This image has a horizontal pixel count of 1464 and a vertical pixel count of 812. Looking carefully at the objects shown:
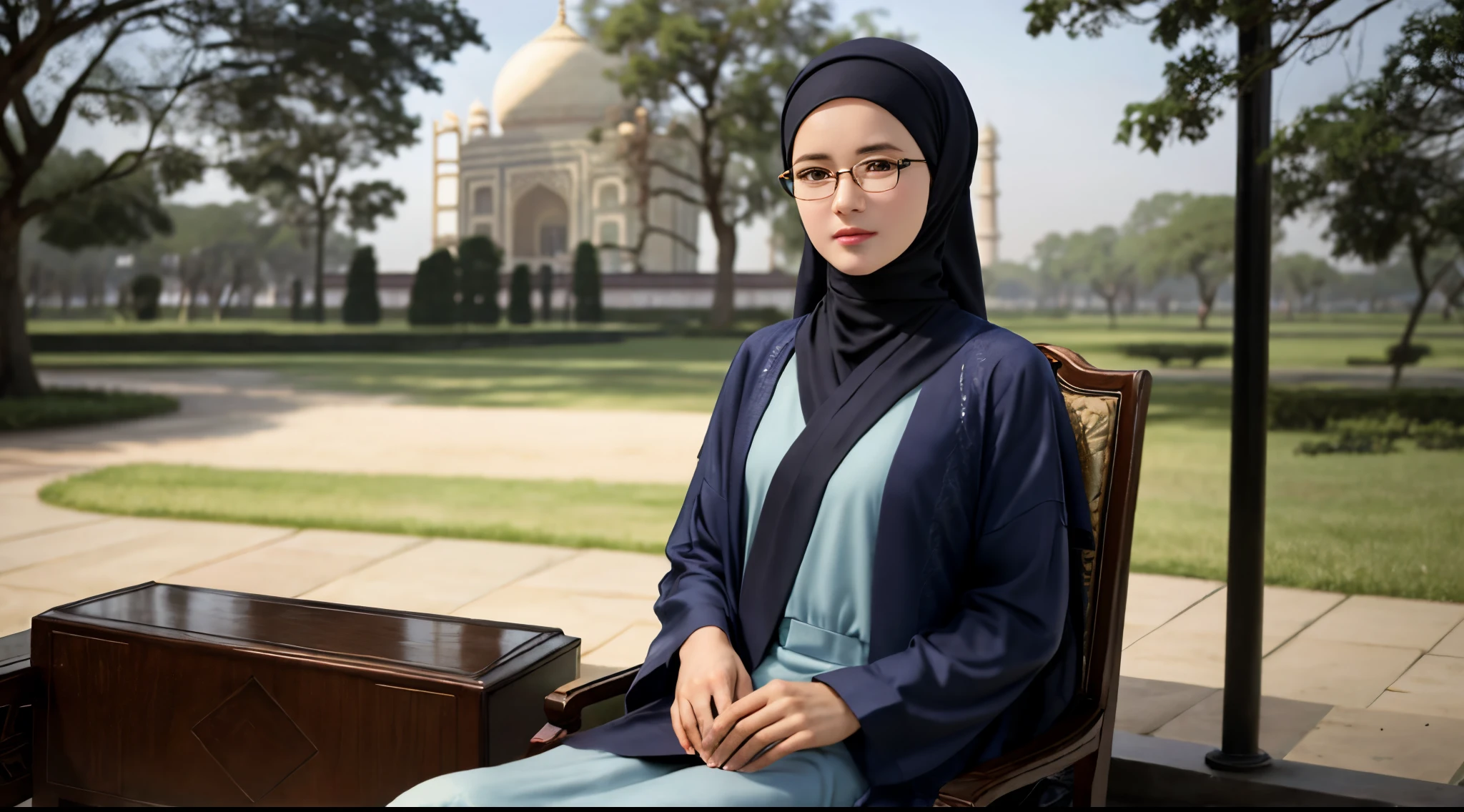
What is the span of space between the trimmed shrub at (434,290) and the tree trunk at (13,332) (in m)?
2.80

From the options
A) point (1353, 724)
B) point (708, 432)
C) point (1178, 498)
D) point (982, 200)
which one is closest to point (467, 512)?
point (1178, 498)

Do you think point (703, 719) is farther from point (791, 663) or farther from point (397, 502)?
point (397, 502)

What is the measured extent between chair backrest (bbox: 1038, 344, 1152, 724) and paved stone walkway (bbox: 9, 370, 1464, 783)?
1144 millimetres

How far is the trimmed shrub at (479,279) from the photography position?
32.8 feet

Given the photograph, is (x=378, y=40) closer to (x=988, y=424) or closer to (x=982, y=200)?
(x=982, y=200)

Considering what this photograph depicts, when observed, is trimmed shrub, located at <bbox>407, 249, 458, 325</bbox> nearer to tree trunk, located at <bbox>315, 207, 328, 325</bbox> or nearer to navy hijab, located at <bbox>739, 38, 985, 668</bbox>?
tree trunk, located at <bbox>315, 207, 328, 325</bbox>

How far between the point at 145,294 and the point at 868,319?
30.9 ft

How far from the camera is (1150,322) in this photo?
10141 millimetres

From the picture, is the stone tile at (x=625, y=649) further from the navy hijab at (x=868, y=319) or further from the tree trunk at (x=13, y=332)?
the tree trunk at (x=13, y=332)

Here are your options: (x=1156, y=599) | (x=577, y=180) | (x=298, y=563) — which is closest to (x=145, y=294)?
(x=577, y=180)

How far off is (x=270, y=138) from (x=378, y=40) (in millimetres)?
1124

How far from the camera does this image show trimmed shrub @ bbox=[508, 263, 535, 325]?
410 inches

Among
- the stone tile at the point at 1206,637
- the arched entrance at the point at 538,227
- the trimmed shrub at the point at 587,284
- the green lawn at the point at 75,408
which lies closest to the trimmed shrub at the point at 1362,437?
the stone tile at the point at 1206,637

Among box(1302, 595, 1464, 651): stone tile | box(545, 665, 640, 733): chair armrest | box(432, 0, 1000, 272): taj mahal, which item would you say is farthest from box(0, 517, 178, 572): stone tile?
box(432, 0, 1000, 272): taj mahal
